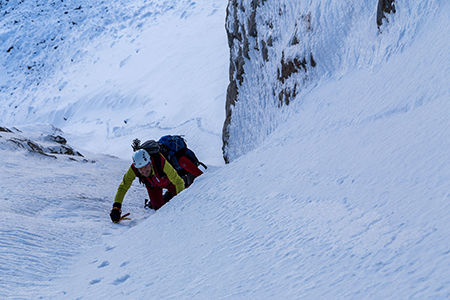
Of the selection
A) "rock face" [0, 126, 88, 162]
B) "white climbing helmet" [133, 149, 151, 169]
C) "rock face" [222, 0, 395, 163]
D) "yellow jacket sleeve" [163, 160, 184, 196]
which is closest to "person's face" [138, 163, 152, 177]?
"white climbing helmet" [133, 149, 151, 169]

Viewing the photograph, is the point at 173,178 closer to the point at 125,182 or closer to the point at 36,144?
the point at 125,182

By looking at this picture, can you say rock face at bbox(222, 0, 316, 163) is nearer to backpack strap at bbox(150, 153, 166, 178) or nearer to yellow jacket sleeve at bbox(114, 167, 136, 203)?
backpack strap at bbox(150, 153, 166, 178)

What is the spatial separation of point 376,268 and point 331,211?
50 centimetres

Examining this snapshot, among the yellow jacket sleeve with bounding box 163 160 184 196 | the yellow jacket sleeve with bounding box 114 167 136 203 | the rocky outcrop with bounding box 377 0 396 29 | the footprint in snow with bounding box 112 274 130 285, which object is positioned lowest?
the yellow jacket sleeve with bounding box 163 160 184 196

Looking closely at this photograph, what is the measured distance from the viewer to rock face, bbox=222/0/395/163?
12.5 feet

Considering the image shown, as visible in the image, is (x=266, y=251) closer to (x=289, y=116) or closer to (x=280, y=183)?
(x=280, y=183)

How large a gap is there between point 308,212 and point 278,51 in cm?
387

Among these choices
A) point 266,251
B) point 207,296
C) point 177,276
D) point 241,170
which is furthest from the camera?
point 241,170

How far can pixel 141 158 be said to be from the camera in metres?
3.86

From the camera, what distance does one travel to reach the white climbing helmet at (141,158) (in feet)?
12.6

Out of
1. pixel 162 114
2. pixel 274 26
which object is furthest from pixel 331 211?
pixel 162 114

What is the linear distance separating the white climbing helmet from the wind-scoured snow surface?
694 millimetres

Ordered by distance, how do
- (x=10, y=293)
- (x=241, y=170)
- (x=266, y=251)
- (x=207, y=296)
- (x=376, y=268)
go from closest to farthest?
(x=376, y=268), (x=207, y=296), (x=266, y=251), (x=10, y=293), (x=241, y=170)

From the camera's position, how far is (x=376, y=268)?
1312 millimetres
